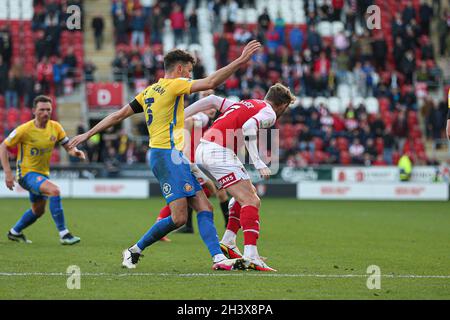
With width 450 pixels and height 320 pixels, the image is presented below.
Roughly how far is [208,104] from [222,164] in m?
0.83

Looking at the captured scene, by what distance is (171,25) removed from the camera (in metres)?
34.1

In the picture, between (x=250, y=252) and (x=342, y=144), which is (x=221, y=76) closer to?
(x=250, y=252)

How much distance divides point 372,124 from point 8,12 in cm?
1490

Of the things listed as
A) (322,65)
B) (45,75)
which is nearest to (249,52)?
(45,75)

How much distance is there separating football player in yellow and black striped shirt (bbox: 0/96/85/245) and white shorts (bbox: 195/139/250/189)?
3590 millimetres

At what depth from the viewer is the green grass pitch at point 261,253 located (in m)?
7.89

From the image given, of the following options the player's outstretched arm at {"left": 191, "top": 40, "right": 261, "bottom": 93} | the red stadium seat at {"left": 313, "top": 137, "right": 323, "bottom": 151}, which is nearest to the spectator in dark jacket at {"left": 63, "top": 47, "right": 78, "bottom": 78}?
the red stadium seat at {"left": 313, "top": 137, "right": 323, "bottom": 151}

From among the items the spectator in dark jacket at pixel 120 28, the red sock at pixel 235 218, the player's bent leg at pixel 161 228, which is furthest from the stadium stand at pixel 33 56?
the player's bent leg at pixel 161 228

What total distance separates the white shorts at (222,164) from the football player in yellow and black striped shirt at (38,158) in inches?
141

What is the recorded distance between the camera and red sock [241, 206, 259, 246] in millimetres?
9586

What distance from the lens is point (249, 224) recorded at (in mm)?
9602

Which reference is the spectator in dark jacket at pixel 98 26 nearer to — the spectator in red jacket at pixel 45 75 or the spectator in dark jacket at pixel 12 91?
the spectator in red jacket at pixel 45 75

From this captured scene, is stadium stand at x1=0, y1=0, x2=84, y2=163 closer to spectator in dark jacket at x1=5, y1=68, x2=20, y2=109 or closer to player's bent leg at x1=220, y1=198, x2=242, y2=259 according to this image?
spectator in dark jacket at x1=5, y1=68, x2=20, y2=109
